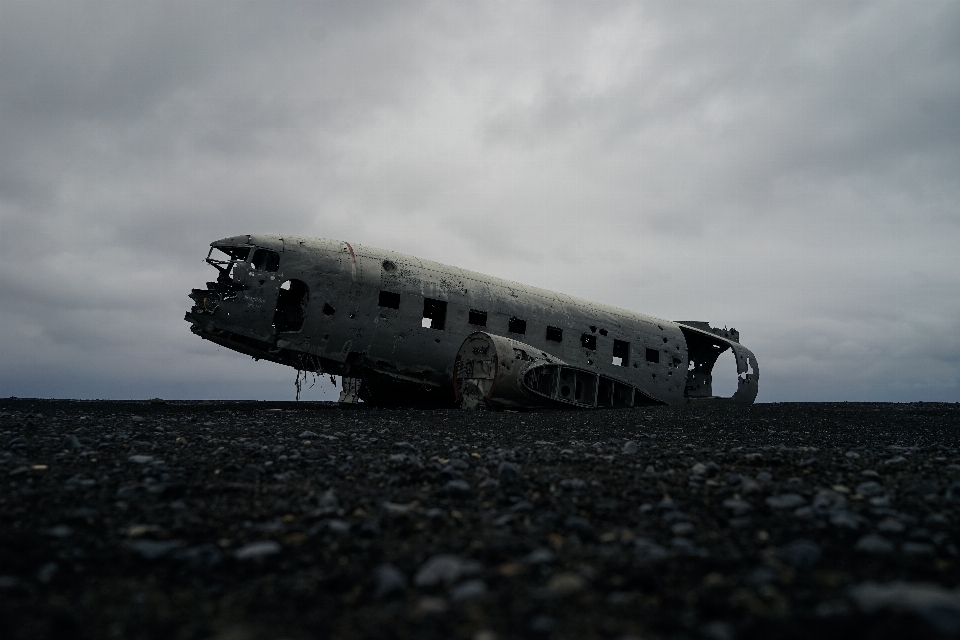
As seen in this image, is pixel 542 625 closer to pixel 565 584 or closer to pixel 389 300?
pixel 565 584

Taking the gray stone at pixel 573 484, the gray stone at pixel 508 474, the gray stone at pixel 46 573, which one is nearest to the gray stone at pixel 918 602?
the gray stone at pixel 573 484

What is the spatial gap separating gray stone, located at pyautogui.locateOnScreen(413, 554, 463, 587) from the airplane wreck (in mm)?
13371

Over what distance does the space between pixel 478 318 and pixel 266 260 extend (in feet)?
24.7

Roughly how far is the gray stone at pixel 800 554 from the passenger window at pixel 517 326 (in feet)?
57.3

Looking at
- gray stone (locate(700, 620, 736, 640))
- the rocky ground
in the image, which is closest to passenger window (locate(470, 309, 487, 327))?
the rocky ground

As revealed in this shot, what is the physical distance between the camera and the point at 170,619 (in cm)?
244

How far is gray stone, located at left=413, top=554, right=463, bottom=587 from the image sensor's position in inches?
108

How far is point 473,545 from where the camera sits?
3.28 m

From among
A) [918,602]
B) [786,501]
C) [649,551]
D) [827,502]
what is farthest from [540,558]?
[827,502]

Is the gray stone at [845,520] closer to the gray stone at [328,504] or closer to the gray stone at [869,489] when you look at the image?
the gray stone at [869,489]

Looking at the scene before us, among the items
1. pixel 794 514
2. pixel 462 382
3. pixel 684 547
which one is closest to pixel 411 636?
pixel 684 547

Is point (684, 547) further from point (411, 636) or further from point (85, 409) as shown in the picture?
point (85, 409)

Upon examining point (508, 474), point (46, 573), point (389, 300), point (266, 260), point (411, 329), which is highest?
point (266, 260)

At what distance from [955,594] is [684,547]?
1172 millimetres
